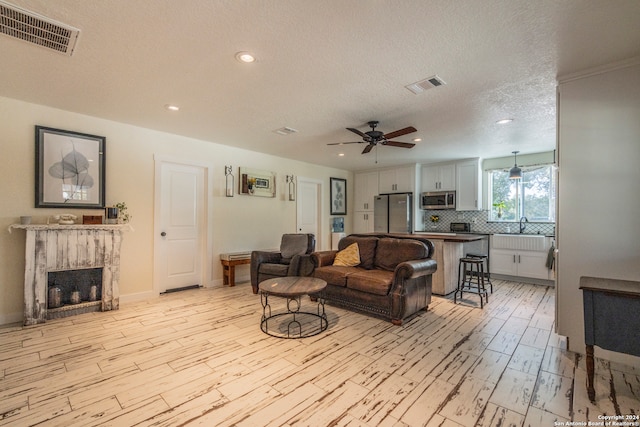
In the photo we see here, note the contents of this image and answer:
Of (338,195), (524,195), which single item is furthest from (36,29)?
(524,195)

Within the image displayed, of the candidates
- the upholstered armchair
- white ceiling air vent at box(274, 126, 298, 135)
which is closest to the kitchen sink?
the upholstered armchair

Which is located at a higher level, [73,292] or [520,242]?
[520,242]

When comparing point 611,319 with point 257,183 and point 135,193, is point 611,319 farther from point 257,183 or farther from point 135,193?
point 135,193

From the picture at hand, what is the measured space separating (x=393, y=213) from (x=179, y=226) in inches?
187

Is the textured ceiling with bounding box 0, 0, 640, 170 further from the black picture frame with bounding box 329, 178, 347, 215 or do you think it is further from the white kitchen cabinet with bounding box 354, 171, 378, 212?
the white kitchen cabinet with bounding box 354, 171, 378, 212

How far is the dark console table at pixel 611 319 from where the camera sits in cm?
188

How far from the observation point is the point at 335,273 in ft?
12.6

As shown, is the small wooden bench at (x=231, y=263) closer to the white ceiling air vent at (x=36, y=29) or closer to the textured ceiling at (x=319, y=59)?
the textured ceiling at (x=319, y=59)

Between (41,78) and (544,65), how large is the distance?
4.60 metres

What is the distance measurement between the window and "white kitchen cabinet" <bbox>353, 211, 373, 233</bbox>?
2.80 m

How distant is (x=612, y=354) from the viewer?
98.0 inches

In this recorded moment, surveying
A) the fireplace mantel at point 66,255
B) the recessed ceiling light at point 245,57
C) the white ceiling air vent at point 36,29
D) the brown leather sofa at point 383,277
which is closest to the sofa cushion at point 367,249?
the brown leather sofa at point 383,277

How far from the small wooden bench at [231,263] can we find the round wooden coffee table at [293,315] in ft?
5.27

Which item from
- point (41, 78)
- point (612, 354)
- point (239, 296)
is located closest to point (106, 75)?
point (41, 78)
